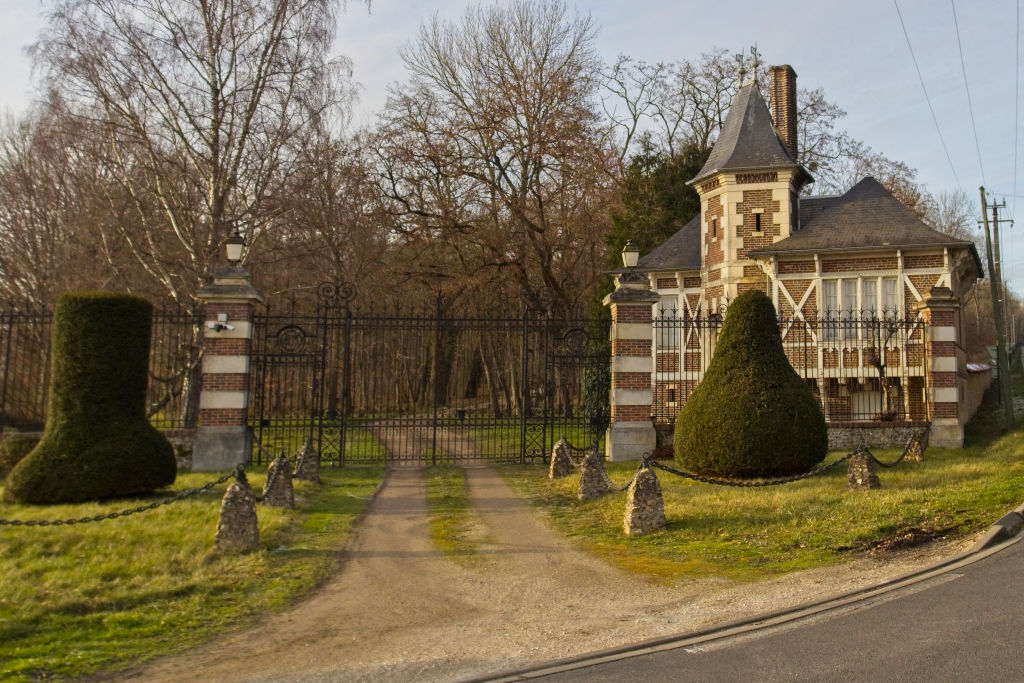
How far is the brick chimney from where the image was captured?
25.5 meters

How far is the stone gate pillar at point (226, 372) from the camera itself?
13.1 metres

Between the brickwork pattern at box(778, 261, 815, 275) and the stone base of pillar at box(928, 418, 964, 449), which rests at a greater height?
the brickwork pattern at box(778, 261, 815, 275)

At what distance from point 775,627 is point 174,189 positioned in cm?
1710

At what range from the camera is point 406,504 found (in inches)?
431

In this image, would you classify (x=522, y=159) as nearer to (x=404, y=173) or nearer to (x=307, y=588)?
(x=404, y=173)

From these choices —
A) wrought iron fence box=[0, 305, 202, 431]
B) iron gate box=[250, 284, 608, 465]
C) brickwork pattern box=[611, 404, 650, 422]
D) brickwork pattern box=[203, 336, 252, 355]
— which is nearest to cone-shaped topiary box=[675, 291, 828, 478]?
brickwork pattern box=[611, 404, 650, 422]

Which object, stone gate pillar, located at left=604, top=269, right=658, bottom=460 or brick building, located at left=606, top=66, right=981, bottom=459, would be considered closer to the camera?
stone gate pillar, located at left=604, top=269, right=658, bottom=460

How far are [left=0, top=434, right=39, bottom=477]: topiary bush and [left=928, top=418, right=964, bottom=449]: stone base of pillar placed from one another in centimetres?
1504

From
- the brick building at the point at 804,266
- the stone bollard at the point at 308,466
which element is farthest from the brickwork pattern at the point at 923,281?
the stone bollard at the point at 308,466

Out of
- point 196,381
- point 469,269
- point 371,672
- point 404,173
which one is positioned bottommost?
point 371,672

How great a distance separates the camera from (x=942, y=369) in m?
14.9

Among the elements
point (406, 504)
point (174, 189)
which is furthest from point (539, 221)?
point (406, 504)

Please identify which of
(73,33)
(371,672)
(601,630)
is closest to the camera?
(371,672)

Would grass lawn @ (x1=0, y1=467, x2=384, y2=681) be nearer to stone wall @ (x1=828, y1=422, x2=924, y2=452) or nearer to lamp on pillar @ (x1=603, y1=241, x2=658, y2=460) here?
lamp on pillar @ (x1=603, y1=241, x2=658, y2=460)
